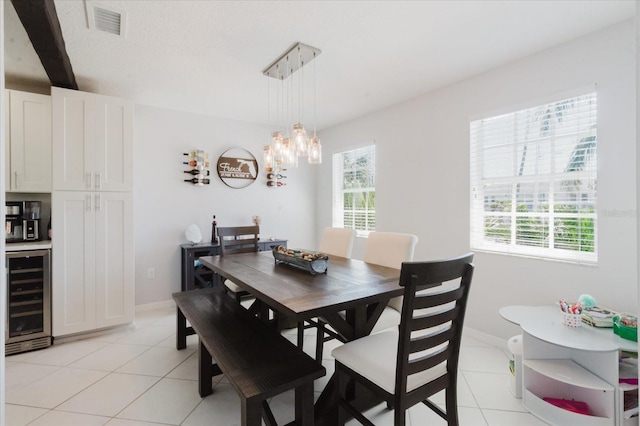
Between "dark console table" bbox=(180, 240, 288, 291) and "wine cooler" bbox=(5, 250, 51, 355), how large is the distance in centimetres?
121

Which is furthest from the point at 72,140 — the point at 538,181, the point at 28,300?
the point at 538,181

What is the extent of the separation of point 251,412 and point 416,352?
739 mm

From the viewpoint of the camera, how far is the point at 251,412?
121 cm

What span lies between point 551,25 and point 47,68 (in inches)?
151

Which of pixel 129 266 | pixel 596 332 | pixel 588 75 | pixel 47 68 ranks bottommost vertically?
pixel 596 332

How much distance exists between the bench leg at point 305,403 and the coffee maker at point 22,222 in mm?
2992

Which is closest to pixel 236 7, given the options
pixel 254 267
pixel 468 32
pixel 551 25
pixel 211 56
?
pixel 211 56

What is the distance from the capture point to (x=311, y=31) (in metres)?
2.06

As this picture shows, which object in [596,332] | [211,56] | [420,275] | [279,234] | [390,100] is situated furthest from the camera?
[279,234]

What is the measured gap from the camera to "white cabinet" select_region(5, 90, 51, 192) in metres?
2.61

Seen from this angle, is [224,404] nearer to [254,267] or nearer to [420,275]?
[254,267]

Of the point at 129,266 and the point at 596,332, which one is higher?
the point at 129,266

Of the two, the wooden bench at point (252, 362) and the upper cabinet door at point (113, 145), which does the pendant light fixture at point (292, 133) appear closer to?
the wooden bench at point (252, 362)

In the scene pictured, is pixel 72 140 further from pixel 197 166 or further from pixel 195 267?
pixel 195 267
